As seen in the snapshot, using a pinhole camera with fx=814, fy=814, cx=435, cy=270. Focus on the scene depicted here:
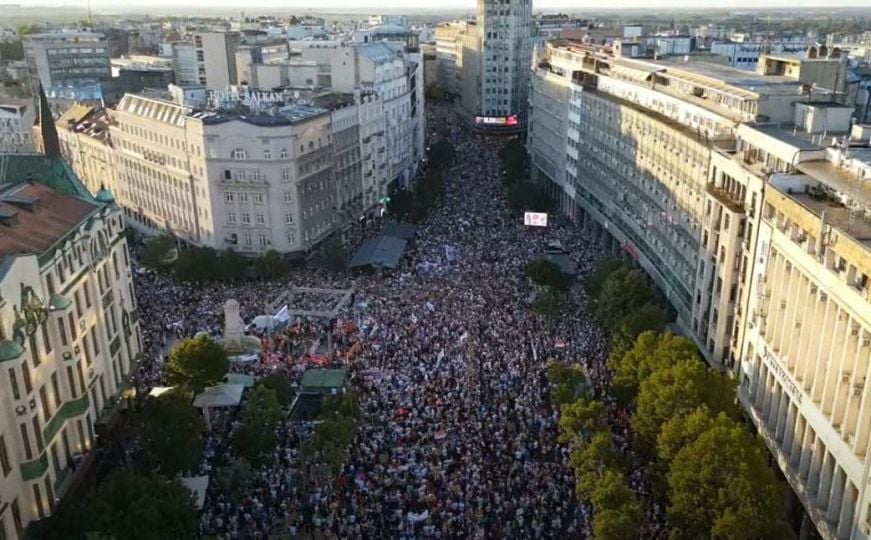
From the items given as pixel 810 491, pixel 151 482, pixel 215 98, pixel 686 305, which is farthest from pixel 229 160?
pixel 810 491

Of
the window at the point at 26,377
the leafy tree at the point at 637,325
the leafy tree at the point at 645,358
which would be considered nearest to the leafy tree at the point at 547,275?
the leafy tree at the point at 637,325

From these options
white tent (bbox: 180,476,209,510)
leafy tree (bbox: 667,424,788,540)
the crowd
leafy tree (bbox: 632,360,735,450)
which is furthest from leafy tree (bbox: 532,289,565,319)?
white tent (bbox: 180,476,209,510)

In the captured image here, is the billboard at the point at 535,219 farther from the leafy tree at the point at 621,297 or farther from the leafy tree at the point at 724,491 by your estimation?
the leafy tree at the point at 724,491

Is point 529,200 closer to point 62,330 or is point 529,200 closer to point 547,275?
point 547,275

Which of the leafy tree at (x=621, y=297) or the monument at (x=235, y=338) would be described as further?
the leafy tree at (x=621, y=297)

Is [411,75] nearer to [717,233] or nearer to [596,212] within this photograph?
[596,212]
